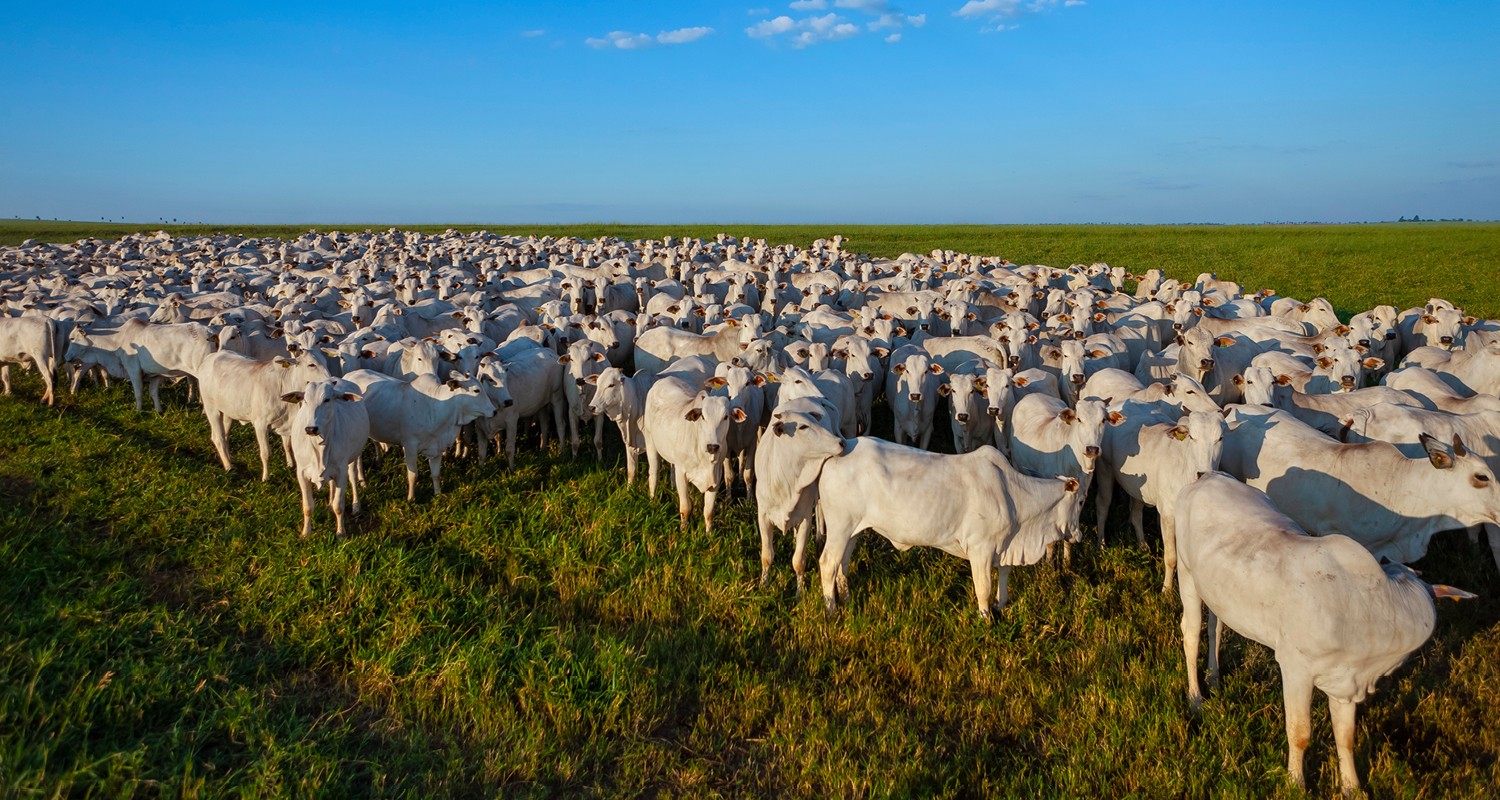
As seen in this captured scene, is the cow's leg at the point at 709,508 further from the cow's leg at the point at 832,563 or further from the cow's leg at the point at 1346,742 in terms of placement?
the cow's leg at the point at 1346,742

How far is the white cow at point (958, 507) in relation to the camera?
764cm

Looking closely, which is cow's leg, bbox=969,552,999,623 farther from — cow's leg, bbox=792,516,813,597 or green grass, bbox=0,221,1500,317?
green grass, bbox=0,221,1500,317

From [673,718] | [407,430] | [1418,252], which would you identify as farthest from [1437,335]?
[1418,252]

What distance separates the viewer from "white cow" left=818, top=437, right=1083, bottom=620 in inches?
301

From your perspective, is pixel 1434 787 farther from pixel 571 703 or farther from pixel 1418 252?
pixel 1418 252

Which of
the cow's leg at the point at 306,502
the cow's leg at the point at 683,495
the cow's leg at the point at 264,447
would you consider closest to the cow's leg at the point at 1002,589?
the cow's leg at the point at 683,495

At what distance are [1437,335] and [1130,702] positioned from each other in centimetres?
1455

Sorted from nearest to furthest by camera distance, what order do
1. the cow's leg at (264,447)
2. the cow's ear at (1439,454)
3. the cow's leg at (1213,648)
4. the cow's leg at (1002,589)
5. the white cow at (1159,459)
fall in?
the cow's leg at (1213,648), the cow's ear at (1439,454), the cow's leg at (1002,589), the white cow at (1159,459), the cow's leg at (264,447)

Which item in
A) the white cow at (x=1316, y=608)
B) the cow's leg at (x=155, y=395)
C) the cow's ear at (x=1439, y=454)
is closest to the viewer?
the white cow at (x=1316, y=608)

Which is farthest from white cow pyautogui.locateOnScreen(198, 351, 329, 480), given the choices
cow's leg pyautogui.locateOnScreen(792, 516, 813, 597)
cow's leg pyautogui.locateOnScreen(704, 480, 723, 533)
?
cow's leg pyautogui.locateOnScreen(792, 516, 813, 597)

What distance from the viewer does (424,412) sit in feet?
36.5

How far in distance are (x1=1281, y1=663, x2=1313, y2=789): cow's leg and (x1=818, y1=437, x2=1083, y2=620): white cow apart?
243 cm

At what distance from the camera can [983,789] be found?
566 cm

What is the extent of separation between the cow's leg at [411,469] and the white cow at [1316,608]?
9.02 meters
